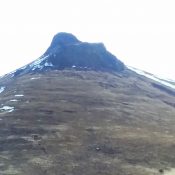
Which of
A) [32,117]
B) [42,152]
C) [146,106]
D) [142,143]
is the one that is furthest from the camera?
[146,106]

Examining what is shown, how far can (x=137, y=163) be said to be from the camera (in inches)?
2527

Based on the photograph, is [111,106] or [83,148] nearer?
[83,148]

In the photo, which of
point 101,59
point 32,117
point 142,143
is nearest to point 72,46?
point 101,59

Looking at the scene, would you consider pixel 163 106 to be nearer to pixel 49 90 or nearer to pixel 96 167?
pixel 49 90

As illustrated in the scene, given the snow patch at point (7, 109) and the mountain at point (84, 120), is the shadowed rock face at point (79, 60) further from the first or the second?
the snow patch at point (7, 109)

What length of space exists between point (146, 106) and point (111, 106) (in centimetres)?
1474

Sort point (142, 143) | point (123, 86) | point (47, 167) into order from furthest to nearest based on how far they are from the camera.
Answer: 1. point (123, 86)
2. point (142, 143)
3. point (47, 167)

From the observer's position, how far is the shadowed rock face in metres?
177

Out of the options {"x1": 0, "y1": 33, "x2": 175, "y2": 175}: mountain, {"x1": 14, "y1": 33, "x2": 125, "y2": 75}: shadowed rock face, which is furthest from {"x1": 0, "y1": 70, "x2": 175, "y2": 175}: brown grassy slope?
{"x1": 14, "y1": 33, "x2": 125, "y2": 75}: shadowed rock face

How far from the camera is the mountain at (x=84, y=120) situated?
208 feet

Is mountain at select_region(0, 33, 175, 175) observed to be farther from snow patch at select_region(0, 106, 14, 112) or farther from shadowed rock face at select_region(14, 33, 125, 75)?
shadowed rock face at select_region(14, 33, 125, 75)

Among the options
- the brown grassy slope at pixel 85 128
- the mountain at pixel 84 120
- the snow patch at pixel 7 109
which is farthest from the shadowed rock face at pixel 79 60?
the snow patch at pixel 7 109

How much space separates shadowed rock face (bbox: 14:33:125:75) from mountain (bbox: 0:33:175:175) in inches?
17.2

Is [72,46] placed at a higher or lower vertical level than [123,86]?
higher
